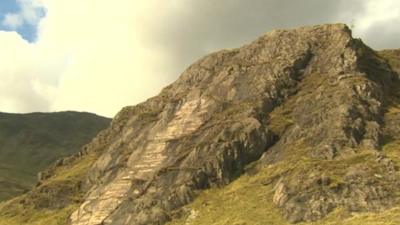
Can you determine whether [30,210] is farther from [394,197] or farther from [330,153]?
[394,197]

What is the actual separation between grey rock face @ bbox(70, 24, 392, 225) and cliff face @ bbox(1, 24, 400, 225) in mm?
341

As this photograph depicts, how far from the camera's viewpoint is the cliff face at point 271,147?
4870 inches

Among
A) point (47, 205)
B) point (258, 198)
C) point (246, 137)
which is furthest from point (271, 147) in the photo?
point (47, 205)

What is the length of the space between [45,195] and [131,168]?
117 feet

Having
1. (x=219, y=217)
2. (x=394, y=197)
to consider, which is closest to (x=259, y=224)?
(x=219, y=217)

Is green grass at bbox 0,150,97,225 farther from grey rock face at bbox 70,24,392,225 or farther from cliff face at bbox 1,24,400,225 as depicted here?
grey rock face at bbox 70,24,392,225

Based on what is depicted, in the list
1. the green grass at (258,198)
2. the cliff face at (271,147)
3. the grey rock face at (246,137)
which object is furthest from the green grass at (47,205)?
the green grass at (258,198)

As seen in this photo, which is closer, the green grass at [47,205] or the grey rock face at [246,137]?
the grey rock face at [246,137]

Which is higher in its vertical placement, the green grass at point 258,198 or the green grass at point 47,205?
the green grass at point 47,205

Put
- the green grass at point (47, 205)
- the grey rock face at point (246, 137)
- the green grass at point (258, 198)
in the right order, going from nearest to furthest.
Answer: the green grass at point (258, 198) → the grey rock face at point (246, 137) → the green grass at point (47, 205)

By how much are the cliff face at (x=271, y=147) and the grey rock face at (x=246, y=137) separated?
34cm

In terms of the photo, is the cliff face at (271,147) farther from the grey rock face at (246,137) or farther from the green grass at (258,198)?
the green grass at (258,198)

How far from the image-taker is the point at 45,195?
185625 mm

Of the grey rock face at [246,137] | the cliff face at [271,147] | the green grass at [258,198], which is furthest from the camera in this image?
the grey rock face at [246,137]
